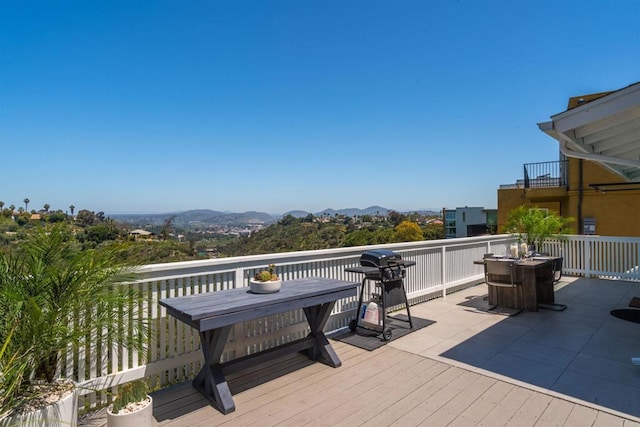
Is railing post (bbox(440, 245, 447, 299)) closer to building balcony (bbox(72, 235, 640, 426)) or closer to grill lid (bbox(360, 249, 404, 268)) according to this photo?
building balcony (bbox(72, 235, 640, 426))

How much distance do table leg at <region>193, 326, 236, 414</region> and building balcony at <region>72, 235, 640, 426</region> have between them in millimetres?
76

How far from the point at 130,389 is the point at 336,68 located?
10092 mm

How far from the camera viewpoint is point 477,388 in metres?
2.71

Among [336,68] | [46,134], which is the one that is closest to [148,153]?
[46,134]

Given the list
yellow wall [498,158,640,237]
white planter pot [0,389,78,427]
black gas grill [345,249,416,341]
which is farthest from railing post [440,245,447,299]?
yellow wall [498,158,640,237]

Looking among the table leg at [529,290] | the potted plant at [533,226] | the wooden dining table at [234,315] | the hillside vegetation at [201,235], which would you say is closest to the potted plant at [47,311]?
the hillside vegetation at [201,235]

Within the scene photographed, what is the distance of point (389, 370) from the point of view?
3064 mm

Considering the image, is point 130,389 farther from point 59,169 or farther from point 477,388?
point 59,169

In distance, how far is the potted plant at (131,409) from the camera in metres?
1.92

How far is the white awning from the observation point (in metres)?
3.24

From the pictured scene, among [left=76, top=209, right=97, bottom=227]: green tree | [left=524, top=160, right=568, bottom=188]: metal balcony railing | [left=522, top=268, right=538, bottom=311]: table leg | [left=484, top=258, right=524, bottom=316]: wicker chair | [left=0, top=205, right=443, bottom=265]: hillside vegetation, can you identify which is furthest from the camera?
[left=524, top=160, right=568, bottom=188]: metal balcony railing

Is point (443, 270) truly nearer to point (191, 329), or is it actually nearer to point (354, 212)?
point (191, 329)

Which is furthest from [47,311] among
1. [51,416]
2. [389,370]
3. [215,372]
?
[389,370]

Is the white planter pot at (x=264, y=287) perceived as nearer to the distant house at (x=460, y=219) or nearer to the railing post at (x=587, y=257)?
the railing post at (x=587, y=257)
